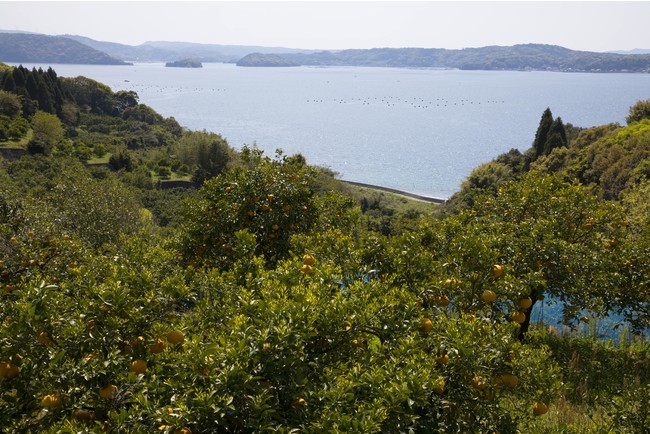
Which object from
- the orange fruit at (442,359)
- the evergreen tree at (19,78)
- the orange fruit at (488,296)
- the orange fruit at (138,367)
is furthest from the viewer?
the evergreen tree at (19,78)

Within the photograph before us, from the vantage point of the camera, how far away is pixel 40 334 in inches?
139

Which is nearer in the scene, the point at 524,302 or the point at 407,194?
the point at 524,302

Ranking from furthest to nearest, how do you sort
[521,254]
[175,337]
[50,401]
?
[521,254], [175,337], [50,401]

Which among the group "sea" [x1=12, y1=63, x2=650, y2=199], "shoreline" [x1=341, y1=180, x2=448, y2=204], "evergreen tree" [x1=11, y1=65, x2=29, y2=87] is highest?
"evergreen tree" [x1=11, y1=65, x2=29, y2=87]

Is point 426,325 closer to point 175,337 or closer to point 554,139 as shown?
point 175,337

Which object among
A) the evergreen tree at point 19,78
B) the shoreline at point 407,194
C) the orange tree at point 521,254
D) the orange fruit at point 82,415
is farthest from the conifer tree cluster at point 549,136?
the evergreen tree at point 19,78

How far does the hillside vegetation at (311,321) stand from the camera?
3.20 m

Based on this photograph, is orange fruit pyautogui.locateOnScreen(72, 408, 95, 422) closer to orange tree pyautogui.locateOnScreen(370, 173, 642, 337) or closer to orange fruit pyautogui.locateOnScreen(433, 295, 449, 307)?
orange tree pyautogui.locateOnScreen(370, 173, 642, 337)

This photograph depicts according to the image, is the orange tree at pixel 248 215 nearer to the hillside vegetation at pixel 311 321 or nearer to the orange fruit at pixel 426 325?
the hillside vegetation at pixel 311 321

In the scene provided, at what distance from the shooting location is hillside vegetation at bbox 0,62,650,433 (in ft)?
10.5

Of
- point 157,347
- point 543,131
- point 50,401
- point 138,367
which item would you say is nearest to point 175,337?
point 157,347

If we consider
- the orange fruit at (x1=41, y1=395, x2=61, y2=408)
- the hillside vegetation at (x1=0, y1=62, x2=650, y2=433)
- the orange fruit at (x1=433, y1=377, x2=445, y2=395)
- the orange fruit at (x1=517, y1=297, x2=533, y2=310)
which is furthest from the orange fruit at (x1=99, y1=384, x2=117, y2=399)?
the orange fruit at (x1=517, y1=297, x2=533, y2=310)

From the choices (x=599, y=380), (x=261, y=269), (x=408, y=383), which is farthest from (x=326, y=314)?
(x=599, y=380)

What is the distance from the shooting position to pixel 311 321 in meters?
3.37
